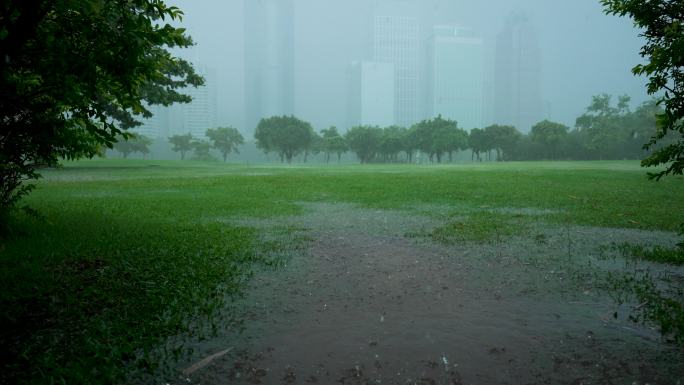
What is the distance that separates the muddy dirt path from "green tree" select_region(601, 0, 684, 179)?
2.62 m

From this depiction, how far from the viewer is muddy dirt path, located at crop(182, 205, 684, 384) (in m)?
4.81

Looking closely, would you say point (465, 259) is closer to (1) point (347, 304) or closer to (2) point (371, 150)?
(1) point (347, 304)

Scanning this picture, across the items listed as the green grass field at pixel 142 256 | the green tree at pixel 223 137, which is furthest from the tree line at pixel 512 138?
the green grass field at pixel 142 256

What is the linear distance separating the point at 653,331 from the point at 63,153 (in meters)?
10.9

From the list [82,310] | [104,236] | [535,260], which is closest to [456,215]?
[535,260]

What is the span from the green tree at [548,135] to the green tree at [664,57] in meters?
105

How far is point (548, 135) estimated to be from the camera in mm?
102500

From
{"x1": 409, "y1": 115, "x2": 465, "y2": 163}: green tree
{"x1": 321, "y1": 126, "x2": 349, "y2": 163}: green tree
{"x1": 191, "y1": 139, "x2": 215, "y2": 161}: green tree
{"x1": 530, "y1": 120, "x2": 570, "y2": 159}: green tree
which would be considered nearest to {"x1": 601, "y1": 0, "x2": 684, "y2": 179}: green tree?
{"x1": 409, "y1": 115, "x2": 465, "y2": 163}: green tree

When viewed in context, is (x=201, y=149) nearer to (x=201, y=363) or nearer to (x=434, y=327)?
(x=434, y=327)

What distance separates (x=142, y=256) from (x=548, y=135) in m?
108

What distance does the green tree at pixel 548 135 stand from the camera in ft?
339

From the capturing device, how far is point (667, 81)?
6.66 metres

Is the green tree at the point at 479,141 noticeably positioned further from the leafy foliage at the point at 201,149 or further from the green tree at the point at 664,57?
the green tree at the point at 664,57

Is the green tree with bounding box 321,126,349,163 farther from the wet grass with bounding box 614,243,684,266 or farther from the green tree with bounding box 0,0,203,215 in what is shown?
the green tree with bounding box 0,0,203,215
